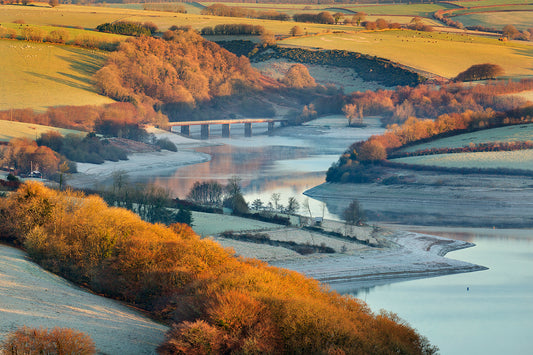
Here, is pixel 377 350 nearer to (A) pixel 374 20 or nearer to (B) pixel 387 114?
(B) pixel 387 114

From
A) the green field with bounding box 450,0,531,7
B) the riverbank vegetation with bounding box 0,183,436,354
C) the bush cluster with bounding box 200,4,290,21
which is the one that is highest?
the green field with bounding box 450,0,531,7

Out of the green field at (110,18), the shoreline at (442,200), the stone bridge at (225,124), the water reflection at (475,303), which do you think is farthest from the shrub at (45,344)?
the green field at (110,18)

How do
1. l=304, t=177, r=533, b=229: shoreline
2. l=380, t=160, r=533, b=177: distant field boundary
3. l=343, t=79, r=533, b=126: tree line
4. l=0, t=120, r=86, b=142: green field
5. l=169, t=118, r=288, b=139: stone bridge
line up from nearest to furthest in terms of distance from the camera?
l=304, t=177, r=533, b=229: shoreline
l=380, t=160, r=533, b=177: distant field boundary
l=0, t=120, r=86, b=142: green field
l=343, t=79, r=533, b=126: tree line
l=169, t=118, r=288, b=139: stone bridge

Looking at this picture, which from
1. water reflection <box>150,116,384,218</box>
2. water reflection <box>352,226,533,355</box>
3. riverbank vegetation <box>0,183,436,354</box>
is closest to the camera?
riverbank vegetation <box>0,183,436,354</box>

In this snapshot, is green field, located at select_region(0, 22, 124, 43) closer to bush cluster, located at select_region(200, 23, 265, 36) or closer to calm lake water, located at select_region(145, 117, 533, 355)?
bush cluster, located at select_region(200, 23, 265, 36)

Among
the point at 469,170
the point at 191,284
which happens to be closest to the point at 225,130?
the point at 469,170

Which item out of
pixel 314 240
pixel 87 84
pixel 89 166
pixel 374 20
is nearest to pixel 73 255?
pixel 314 240

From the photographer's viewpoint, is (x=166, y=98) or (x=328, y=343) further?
(x=166, y=98)

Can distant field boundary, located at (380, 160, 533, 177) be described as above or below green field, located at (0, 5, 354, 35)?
below

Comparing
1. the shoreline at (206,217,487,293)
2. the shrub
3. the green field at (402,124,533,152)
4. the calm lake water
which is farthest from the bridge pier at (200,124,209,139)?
the shrub
